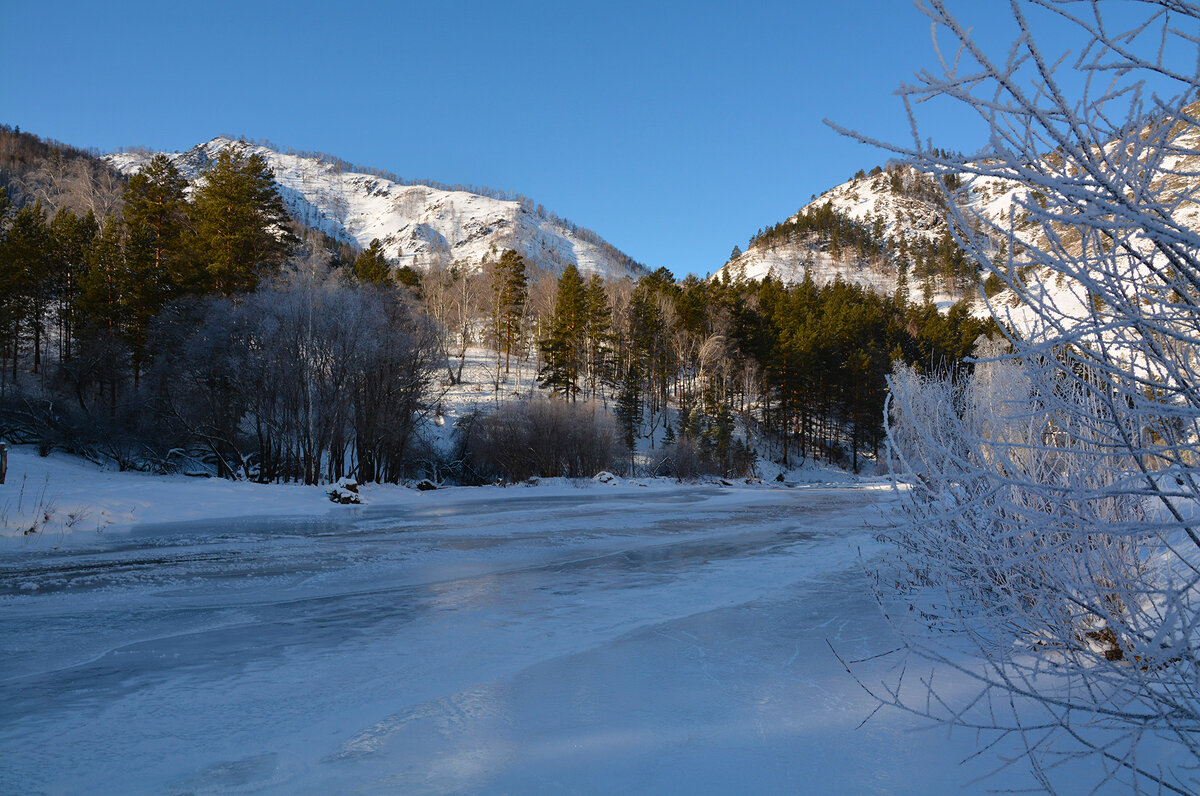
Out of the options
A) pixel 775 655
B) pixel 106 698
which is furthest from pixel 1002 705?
pixel 106 698

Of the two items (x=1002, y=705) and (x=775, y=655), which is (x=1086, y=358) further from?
(x=775, y=655)

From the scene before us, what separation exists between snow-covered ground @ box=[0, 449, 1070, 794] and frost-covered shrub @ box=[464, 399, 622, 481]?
22768 mm

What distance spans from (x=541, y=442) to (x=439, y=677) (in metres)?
29.2

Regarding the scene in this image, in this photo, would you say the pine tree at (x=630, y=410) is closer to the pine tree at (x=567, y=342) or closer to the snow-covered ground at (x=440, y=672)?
the pine tree at (x=567, y=342)

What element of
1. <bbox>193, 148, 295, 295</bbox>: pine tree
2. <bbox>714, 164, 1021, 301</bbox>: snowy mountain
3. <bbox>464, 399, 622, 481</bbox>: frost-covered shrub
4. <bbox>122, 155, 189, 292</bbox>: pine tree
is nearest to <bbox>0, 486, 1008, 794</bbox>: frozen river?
<bbox>464, 399, 622, 481</bbox>: frost-covered shrub

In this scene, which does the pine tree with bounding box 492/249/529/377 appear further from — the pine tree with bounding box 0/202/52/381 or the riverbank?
the riverbank

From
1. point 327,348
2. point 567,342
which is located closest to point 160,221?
point 327,348

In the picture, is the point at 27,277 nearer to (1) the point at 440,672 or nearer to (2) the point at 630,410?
(2) the point at 630,410

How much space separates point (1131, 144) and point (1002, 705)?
4158 millimetres

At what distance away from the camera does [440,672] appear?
5.24 m

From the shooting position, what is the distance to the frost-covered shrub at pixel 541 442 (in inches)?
1355

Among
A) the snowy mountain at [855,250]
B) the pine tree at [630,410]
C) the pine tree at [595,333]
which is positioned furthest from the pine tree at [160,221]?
the snowy mountain at [855,250]

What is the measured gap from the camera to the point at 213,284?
1350 inches

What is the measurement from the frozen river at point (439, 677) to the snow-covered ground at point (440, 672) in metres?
0.02
